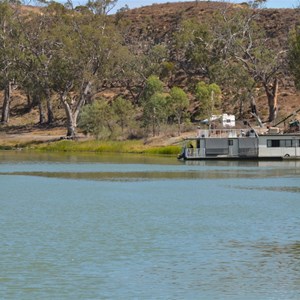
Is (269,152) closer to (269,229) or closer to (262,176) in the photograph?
(262,176)

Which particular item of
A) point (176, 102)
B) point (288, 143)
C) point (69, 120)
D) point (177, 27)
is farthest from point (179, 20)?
point (288, 143)

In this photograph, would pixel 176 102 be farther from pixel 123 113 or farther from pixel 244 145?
pixel 244 145

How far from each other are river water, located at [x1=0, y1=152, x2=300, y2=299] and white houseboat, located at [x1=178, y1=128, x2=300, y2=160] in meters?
22.7

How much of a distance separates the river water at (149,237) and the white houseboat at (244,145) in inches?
893

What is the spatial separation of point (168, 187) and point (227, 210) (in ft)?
44.5

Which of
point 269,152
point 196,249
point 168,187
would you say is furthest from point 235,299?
point 269,152

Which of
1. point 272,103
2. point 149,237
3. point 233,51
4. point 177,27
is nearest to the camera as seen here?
point 149,237

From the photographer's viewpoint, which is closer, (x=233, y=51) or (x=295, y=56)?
(x=295, y=56)

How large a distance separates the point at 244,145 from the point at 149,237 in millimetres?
54318

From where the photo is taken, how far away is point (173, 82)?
130 m

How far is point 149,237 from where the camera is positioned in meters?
33.8

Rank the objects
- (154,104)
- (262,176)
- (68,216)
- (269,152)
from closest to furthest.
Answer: (68,216), (262,176), (269,152), (154,104)

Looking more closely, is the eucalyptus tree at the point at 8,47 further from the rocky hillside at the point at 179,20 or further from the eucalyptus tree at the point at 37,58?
the rocky hillside at the point at 179,20

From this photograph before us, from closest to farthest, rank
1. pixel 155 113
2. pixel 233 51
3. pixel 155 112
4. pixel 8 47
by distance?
pixel 155 113 < pixel 155 112 < pixel 233 51 < pixel 8 47
